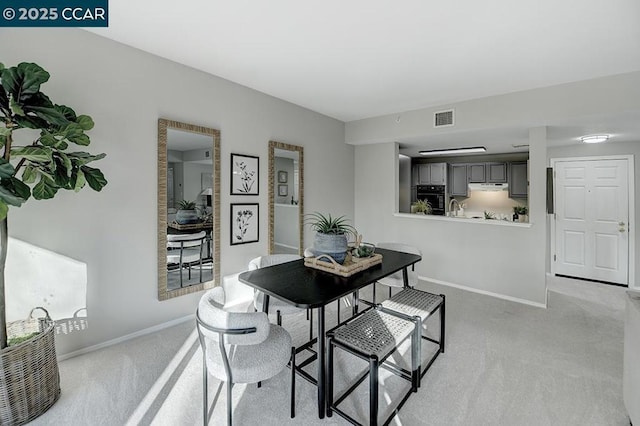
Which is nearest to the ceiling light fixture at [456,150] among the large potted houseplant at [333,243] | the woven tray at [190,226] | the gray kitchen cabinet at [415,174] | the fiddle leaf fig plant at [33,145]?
the gray kitchen cabinet at [415,174]

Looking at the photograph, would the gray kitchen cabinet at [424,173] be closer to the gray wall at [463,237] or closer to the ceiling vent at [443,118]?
the gray wall at [463,237]

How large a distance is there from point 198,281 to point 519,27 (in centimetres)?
362

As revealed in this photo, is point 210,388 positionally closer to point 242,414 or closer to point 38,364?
point 242,414

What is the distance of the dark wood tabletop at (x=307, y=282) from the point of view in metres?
1.68

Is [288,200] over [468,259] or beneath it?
over

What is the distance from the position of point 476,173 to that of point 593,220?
2103 mm

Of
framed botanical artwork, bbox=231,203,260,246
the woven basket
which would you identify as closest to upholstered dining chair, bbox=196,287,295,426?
the woven basket

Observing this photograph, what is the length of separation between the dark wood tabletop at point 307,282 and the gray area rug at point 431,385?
30.2 inches

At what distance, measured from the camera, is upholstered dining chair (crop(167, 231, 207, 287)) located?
2869mm

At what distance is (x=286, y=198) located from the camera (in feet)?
13.2

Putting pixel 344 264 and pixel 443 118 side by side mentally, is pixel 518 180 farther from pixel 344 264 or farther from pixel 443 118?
pixel 344 264

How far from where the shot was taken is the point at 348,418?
5.60ft

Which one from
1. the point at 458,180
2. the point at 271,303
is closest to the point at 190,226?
the point at 271,303

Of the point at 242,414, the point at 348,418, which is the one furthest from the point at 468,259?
the point at 242,414
